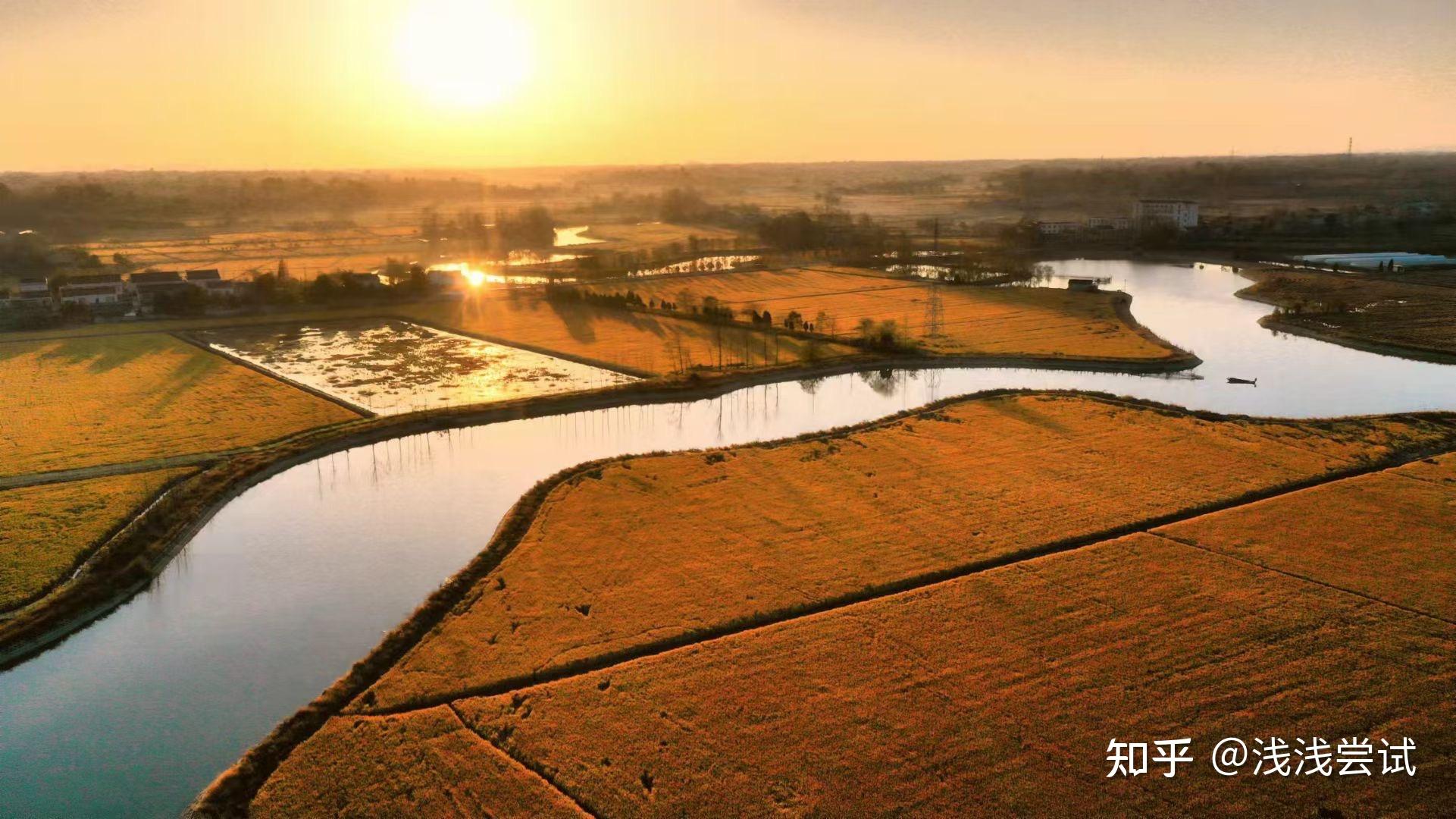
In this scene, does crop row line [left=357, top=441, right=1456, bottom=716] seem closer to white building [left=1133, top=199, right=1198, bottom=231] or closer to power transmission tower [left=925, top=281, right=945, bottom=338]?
power transmission tower [left=925, top=281, right=945, bottom=338]

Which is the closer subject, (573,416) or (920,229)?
(573,416)

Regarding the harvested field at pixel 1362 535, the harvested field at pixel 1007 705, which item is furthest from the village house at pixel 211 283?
the harvested field at pixel 1362 535

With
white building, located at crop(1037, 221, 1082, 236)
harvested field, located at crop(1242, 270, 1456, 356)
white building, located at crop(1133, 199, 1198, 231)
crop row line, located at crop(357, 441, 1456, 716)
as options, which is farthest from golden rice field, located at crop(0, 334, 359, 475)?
white building, located at crop(1133, 199, 1198, 231)

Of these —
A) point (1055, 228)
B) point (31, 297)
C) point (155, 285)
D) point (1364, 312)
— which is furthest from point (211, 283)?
point (1055, 228)

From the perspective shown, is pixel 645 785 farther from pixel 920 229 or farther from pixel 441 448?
pixel 920 229

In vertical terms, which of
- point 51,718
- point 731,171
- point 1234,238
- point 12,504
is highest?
point 731,171

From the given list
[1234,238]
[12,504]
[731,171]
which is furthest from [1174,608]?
[731,171]

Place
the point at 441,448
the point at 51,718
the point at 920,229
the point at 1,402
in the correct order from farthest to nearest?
the point at 920,229 < the point at 1,402 < the point at 441,448 < the point at 51,718
